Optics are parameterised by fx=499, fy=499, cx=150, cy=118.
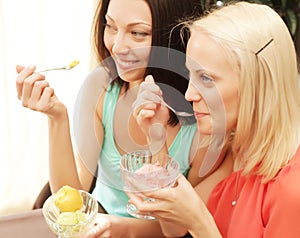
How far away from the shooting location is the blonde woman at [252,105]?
2.96 ft

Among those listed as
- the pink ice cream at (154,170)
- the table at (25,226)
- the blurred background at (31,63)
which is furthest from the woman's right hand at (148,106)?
the blurred background at (31,63)

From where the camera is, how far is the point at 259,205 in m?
0.99

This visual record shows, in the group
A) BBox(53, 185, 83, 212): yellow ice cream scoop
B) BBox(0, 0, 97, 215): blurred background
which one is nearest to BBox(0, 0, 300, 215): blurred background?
BBox(0, 0, 97, 215): blurred background

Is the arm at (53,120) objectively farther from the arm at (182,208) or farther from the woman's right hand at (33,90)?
the arm at (182,208)

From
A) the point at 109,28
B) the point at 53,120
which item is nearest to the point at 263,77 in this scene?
the point at 109,28

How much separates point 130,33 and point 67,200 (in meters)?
0.38

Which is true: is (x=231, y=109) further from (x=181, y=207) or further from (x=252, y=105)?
(x=181, y=207)

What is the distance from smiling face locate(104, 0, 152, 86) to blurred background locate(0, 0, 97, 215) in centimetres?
84

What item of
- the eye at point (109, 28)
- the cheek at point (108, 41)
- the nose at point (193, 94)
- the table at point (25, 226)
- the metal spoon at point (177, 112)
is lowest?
the table at point (25, 226)

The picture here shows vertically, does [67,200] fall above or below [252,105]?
below

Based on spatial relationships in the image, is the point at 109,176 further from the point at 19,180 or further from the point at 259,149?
the point at 19,180

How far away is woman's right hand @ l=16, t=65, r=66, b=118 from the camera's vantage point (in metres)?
1.06

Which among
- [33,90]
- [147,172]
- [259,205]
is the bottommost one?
[259,205]

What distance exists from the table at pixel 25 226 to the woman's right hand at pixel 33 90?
0.82 feet
